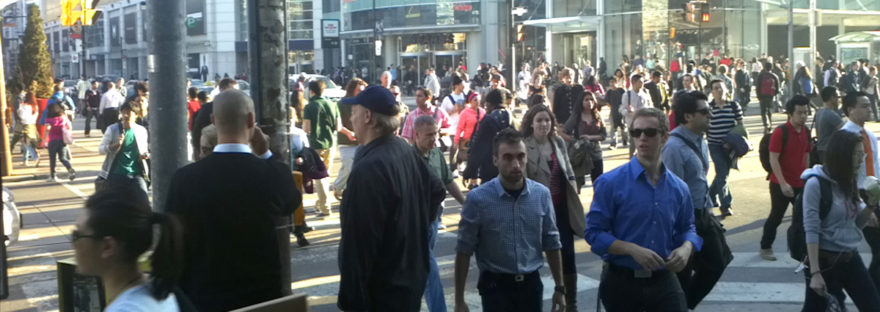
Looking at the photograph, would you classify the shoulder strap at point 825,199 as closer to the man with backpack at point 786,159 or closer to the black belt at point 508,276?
the black belt at point 508,276

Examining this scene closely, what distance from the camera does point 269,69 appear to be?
6.29 meters

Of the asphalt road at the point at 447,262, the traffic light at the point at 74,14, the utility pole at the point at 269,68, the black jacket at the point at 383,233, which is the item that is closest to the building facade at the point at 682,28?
the traffic light at the point at 74,14

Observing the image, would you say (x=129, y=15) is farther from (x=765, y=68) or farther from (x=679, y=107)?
(x=679, y=107)

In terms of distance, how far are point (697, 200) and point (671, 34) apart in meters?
39.7

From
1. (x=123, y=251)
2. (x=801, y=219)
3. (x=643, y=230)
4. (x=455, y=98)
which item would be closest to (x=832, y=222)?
(x=801, y=219)

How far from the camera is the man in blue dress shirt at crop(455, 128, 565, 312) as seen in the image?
559cm

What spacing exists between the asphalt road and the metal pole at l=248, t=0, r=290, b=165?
3.98 ft

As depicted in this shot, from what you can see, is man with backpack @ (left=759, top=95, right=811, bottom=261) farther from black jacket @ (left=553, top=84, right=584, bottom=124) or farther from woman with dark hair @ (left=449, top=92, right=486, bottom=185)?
black jacket @ (left=553, top=84, right=584, bottom=124)

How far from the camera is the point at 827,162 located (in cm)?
605

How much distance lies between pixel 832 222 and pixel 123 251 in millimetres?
4502

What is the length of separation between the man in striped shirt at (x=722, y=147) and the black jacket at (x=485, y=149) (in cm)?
300

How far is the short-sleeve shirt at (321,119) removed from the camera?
12.8 metres

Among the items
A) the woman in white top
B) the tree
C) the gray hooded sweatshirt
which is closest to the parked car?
the gray hooded sweatshirt

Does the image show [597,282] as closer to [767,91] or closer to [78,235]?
[78,235]
